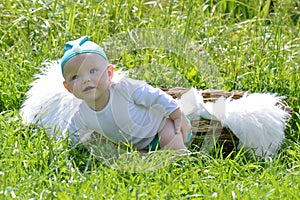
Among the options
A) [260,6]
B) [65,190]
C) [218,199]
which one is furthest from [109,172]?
[260,6]

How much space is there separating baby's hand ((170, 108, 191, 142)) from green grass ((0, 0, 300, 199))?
115mm

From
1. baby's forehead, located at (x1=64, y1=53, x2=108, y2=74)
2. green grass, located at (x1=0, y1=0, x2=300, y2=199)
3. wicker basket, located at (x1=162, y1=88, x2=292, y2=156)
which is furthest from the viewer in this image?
wicker basket, located at (x1=162, y1=88, x2=292, y2=156)

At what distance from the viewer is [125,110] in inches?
137

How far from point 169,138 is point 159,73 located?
2.20 feet

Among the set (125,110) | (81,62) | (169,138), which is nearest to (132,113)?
(125,110)

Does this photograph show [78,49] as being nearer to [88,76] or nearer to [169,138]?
[88,76]

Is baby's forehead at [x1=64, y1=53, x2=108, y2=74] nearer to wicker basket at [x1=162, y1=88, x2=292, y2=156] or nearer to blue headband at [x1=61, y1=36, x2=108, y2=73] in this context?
blue headband at [x1=61, y1=36, x2=108, y2=73]

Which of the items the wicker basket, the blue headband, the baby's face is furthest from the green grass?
the blue headband

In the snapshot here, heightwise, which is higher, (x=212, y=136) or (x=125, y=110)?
(x=125, y=110)

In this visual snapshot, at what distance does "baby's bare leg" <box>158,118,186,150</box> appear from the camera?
347 centimetres

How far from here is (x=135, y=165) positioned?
10.6 feet

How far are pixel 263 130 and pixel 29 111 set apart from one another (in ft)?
3.87

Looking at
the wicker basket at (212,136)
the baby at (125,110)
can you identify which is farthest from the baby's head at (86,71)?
the wicker basket at (212,136)

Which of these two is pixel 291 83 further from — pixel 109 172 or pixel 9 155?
pixel 9 155
